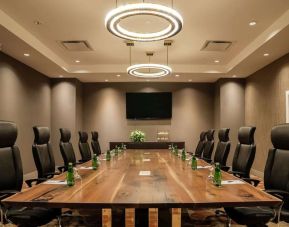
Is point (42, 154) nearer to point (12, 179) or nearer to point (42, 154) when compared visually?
point (42, 154)

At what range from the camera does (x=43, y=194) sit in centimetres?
203

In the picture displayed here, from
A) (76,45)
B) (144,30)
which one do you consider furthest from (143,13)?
(76,45)

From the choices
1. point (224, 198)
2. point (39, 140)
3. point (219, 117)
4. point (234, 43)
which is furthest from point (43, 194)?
point (219, 117)

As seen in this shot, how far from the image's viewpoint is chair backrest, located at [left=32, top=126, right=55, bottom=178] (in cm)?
346

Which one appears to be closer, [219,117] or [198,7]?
[198,7]

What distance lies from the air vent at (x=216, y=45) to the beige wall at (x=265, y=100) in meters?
1.23

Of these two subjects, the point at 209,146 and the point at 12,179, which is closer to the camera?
the point at 12,179

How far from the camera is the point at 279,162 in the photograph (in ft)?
9.51

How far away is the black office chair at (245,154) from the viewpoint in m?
3.54

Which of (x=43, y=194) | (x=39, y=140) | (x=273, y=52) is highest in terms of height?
(x=273, y=52)

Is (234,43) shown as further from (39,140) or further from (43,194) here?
(43,194)

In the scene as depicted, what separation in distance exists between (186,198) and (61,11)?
3726mm

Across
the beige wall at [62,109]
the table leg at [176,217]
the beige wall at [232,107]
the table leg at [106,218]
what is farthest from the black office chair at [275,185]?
the beige wall at [62,109]

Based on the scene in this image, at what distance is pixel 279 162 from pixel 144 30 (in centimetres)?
344
